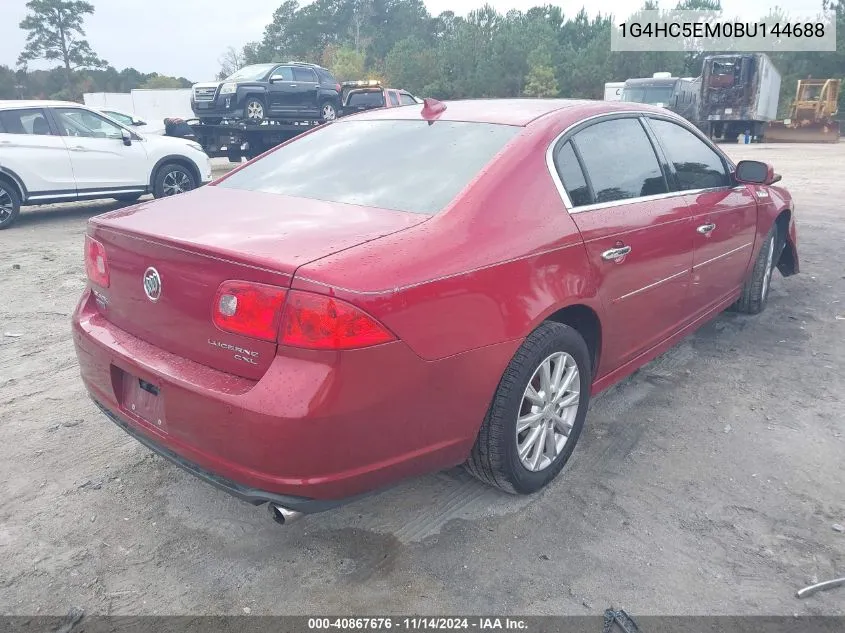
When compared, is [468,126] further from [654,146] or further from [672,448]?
[672,448]

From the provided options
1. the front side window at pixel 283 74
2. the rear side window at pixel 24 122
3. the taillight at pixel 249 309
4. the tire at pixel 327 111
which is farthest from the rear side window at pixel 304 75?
the taillight at pixel 249 309

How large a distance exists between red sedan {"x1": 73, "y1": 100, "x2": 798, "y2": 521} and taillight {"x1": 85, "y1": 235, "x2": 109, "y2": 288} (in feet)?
0.04

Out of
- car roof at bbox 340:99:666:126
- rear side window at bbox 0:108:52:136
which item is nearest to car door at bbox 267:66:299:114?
rear side window at bbox 0:108:52:136

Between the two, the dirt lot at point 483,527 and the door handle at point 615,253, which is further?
the door handle at point 615,253

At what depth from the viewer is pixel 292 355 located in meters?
2.03

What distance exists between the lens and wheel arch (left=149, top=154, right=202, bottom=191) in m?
10.4

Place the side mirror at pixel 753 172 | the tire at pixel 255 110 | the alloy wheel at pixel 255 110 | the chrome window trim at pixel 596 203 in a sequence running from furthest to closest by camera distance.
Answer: the alloy wheel at pixel 255 110 → the tire at pixel 255 110 → the side mirror at pixel 753 172 → the chrome window trim at pixel 596 203

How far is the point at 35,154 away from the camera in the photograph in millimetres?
9055

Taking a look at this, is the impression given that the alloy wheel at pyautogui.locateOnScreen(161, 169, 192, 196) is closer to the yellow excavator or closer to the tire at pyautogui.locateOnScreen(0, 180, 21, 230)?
the tire at pyautogui.locateOnScreen(0, 180, 21, 230)

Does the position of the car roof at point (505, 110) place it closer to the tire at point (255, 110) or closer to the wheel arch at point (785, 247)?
the wheel arch at point (785, 247)

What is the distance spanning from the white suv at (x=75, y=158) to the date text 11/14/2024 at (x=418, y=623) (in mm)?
8923

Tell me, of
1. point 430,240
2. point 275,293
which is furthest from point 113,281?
point 430,240

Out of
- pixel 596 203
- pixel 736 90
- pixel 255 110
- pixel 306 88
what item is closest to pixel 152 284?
pixel 596 203

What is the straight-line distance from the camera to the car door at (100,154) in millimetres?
9469
